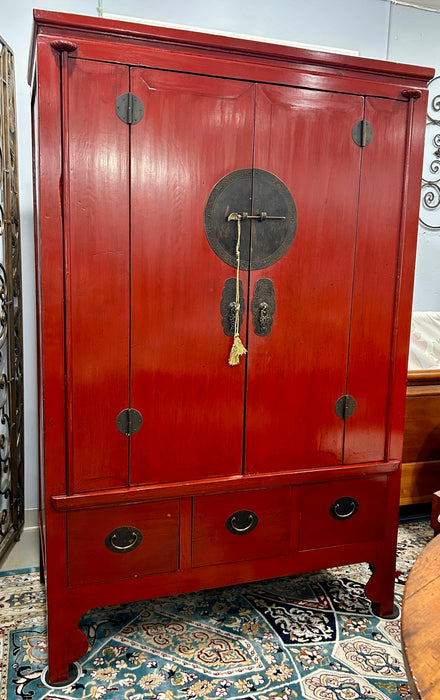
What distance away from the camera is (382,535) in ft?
7.44

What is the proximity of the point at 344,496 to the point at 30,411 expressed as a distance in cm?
151

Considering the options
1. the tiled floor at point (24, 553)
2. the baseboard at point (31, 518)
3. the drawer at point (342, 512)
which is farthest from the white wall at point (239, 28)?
the drawer at point (342, 512)

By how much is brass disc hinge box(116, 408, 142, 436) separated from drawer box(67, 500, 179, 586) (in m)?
0.27

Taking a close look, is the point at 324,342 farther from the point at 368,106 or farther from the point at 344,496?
the point at 368,106

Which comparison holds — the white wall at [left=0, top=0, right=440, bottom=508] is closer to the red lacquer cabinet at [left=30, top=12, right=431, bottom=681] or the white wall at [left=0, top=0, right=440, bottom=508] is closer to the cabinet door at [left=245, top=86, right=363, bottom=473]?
the red lacquer cabinet at [left=30, top=12, right=431, bottom=681]

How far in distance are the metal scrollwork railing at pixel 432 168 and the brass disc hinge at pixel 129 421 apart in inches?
91.2

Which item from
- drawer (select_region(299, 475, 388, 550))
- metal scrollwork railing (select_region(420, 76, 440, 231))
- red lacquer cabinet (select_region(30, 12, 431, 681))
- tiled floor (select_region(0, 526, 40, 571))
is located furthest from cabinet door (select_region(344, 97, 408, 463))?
tiled floor (select_region(0, 526, 40, 571))

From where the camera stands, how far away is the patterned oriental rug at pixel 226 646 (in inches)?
73.0

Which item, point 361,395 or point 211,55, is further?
point 361,395

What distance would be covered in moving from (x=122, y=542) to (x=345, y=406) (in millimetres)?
949

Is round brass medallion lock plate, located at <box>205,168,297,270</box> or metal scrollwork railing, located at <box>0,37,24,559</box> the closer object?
round brass medallion lock plate, located at <box>205,168,297,270</box>

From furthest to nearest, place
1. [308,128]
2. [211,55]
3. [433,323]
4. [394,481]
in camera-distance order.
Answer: [433,323] → [394,481] → [308,128] → [211,55]

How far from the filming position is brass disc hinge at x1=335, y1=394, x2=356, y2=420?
2.12 m

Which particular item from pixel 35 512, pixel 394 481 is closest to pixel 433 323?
pixel 394 481
